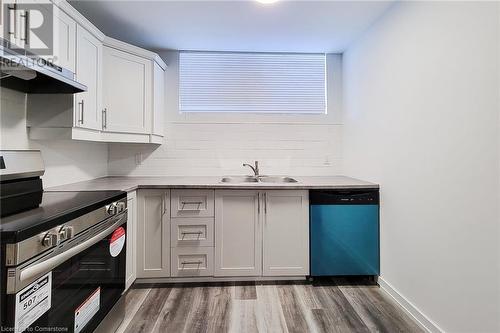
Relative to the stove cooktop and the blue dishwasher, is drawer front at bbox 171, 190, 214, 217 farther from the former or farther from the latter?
the blue dishwasher

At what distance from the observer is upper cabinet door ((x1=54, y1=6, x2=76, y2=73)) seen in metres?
1.72

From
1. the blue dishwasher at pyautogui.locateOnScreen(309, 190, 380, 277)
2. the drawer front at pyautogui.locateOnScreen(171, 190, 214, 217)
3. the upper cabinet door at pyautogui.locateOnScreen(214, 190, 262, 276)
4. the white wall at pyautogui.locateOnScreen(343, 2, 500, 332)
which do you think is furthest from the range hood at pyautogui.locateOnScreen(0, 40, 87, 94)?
the white wall at pyautogui.locateOnScreen(343, 2, 500, 332)

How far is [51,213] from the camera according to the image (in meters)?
1.18

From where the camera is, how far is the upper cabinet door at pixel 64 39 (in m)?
1.72

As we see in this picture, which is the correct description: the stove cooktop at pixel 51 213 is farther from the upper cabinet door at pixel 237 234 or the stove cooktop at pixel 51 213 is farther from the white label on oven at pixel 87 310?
the upper cabinet door at pixel 237 234

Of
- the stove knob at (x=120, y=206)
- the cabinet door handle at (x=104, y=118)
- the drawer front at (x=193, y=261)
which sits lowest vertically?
the drawer front at (x=193, y=261)

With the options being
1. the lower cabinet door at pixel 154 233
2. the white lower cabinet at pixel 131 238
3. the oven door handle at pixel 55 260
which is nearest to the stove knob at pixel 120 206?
the oven door handle at pixel 55 260

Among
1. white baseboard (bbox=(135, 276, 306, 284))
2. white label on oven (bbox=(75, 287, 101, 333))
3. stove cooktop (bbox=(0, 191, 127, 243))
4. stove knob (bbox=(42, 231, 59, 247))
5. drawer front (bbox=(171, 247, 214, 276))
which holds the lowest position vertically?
white baseboard (bbox=(135, 276, 306, 284))

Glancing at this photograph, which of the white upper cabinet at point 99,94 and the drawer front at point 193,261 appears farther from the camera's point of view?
the drawer front at point 193,261

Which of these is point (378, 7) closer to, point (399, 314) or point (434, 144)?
point (434, 144)

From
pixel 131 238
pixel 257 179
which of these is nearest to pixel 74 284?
pixel 131 238

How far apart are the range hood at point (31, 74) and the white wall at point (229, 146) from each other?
123cm

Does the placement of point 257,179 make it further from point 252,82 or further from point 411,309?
point 411,309

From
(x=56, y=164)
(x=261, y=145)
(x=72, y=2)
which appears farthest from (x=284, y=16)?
(x=56, y=164)
